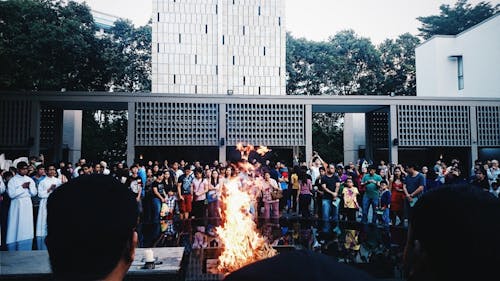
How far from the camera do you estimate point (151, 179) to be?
10961 millimetres

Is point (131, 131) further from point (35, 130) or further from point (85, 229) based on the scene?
point (85, 229)

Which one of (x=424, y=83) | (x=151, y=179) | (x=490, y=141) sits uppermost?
(x=424, y=83)

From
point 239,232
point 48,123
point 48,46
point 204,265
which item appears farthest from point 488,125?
point 48,46

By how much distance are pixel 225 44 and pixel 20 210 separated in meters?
39.6

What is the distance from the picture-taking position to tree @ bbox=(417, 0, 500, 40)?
36.2m

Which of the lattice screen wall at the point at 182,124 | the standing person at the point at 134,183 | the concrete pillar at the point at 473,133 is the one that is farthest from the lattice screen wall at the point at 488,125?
the standing person at the point at 134,183

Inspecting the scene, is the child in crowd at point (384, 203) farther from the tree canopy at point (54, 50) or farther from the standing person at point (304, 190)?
the tree canopy at point (54, 50)

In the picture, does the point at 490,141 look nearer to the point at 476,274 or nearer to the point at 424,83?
the point at 424,83

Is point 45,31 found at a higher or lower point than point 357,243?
higher

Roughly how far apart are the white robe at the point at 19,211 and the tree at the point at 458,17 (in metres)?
39.8

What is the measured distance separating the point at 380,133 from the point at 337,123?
15.0 m

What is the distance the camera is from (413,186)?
31.1 ft

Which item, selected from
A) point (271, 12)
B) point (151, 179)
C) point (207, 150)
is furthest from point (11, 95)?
point (271, 12)

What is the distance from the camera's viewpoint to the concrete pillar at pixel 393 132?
17.5 metres
